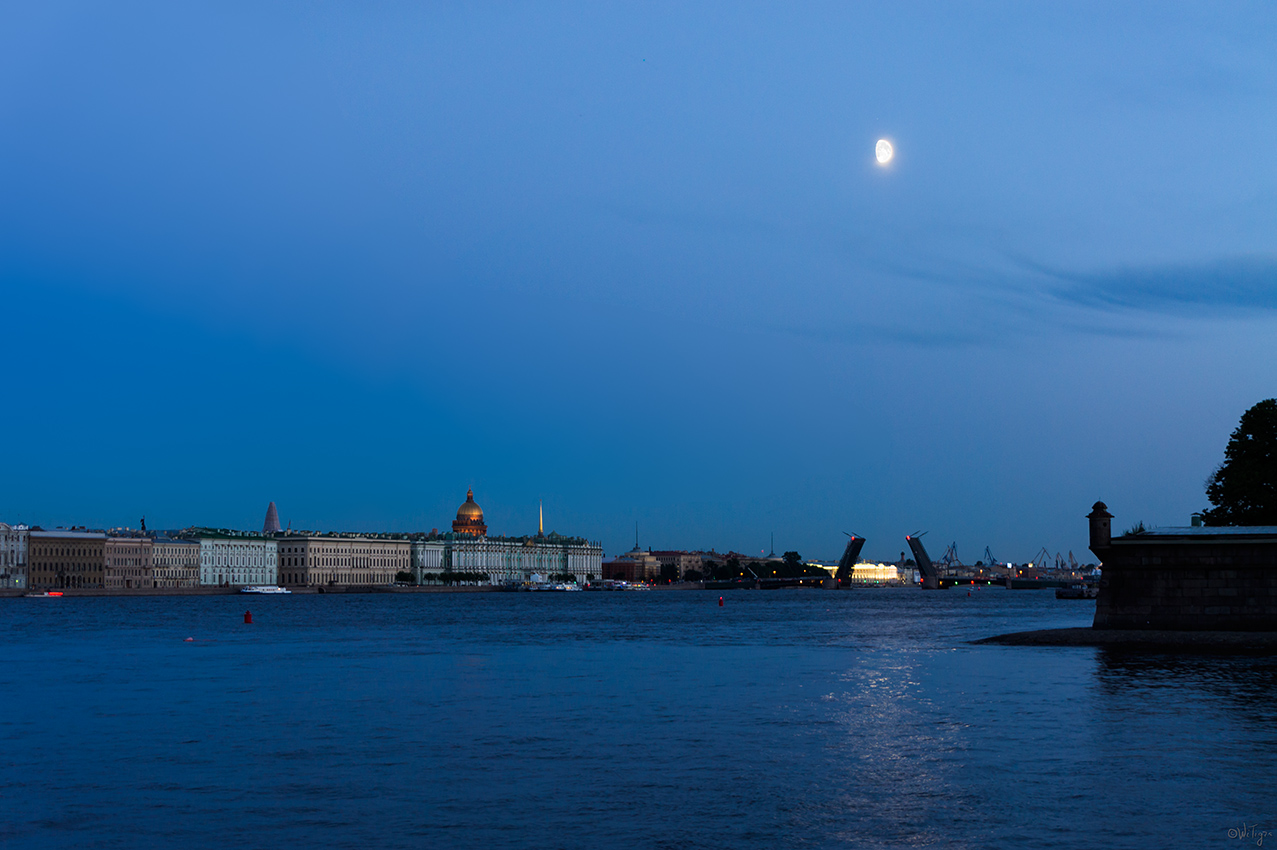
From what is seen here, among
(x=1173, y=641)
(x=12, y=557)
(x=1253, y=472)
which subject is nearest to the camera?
(x=1173, y=641)

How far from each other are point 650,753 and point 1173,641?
79.6ft

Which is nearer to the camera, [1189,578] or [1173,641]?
[1173,641]

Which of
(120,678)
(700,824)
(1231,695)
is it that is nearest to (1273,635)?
(1231,695)

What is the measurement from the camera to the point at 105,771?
1938cm

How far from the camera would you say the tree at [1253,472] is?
56.2 meters

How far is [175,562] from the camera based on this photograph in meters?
192

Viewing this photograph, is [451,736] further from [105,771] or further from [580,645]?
[580,645]

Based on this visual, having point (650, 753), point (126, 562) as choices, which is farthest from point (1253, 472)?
point (126, 562)

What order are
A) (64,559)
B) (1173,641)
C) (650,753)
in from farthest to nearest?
(64,559)
(1173,641)
(650,753)

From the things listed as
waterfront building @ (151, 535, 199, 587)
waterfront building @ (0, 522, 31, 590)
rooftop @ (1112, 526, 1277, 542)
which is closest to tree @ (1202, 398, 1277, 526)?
rooftop @ (1112, 526, 1277, 542)

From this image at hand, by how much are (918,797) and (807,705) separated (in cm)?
1098

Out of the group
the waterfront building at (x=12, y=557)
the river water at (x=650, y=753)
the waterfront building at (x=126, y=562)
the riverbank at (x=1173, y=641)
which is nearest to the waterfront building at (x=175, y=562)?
the waterfront building at (x=126, y=562)

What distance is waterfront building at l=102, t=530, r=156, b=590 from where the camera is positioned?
178 m

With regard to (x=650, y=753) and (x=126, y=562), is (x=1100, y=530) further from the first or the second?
(x=126, y=562)
